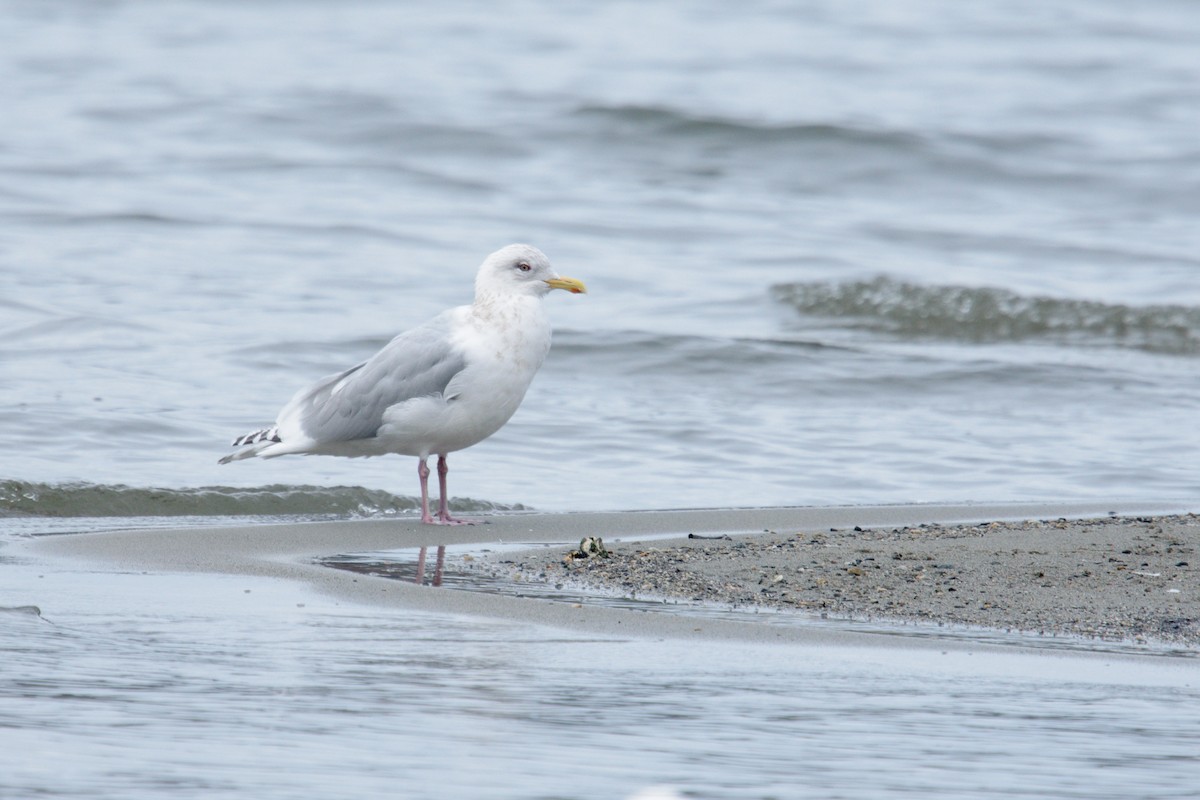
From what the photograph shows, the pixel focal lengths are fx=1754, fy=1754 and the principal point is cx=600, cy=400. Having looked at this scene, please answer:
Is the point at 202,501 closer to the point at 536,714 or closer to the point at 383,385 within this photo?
the point at 383,385

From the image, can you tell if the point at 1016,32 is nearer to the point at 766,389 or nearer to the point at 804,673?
the point at 766,389

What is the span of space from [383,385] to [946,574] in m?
2.56

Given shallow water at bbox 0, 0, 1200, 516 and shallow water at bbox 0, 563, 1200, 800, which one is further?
shallow water at bbox 0, 0, 1200, 516

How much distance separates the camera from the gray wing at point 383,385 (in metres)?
6.91

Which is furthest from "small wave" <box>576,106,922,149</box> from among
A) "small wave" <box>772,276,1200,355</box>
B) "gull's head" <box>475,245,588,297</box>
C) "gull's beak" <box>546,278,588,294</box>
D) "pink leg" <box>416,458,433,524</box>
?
"pink leg" <box>416,458,433,524</box>

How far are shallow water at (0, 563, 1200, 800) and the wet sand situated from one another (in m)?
0.34

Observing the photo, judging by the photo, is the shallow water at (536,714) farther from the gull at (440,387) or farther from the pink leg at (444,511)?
the gull at (440,387)

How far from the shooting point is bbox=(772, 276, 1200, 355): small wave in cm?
1363

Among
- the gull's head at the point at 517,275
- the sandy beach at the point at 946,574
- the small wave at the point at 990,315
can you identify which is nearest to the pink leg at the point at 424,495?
the gull's head at the point at 517,275

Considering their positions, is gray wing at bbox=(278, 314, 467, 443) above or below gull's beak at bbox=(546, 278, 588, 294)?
below

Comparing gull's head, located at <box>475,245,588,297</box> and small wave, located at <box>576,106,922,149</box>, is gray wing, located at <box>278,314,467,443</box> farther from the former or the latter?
small wave, located at <box>576,106,922,149</box>

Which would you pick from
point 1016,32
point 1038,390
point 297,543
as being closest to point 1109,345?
point 1038,390

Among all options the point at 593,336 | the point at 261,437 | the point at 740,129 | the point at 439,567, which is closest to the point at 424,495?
the point at 261,437

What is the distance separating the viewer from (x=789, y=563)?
558 cm
